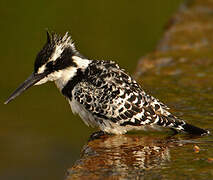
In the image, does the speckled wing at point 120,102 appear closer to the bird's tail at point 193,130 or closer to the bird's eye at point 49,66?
the bird's tail at point 193,130

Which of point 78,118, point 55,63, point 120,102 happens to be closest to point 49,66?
point 55,63

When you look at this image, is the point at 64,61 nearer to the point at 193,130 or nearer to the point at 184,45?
the point at 193,130

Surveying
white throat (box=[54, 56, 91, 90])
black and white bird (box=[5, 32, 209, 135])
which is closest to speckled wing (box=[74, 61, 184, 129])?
black and white bird (box=[5, 32, 209, 135])

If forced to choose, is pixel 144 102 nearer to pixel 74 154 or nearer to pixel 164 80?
pixel 164 80

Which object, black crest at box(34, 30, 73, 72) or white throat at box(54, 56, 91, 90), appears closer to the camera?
black crest at box(34, 30, 73, 72)

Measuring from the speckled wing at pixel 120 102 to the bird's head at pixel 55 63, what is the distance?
1.25 ft

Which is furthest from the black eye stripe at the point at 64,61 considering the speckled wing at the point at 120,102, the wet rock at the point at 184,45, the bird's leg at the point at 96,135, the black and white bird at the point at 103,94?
the wet rock at the point at 184,45

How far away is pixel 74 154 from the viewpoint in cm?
956

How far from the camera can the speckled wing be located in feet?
20.8

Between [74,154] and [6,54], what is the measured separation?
12.7ft

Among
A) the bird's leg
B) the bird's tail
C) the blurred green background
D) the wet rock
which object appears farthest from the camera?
the blurred green background

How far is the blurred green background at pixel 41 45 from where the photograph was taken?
31.5ft

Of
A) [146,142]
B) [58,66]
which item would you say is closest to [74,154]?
[58,66]

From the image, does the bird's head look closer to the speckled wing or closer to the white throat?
the white throat
